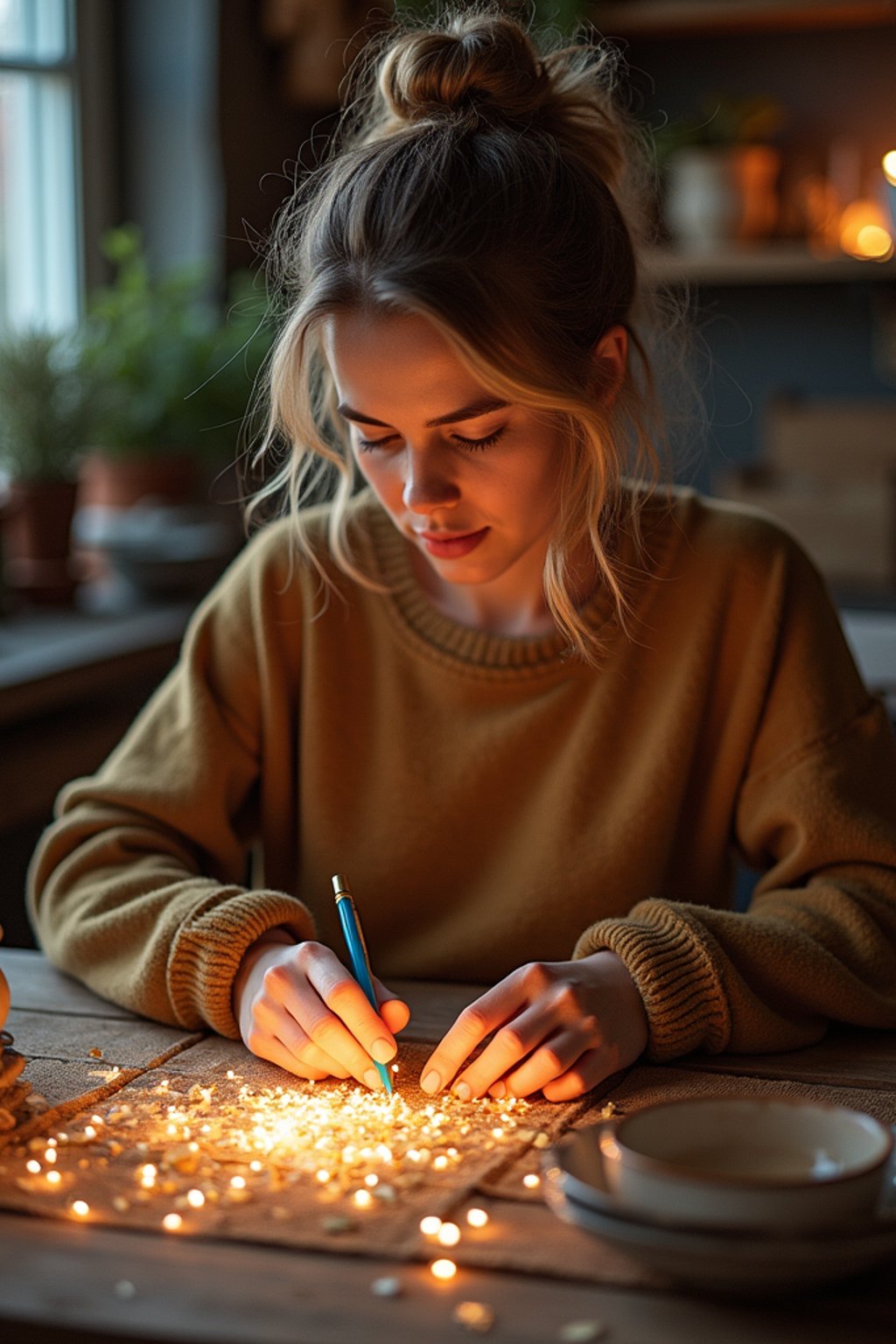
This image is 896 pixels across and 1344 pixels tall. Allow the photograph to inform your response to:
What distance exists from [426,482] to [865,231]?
243 cm

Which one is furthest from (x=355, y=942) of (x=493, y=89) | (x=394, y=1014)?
(x=493, y=89)

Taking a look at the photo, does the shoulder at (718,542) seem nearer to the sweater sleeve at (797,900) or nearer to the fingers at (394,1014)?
the sweater sleeve at (797,900)

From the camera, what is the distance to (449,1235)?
82 centimetres

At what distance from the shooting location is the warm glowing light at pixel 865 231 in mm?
3316

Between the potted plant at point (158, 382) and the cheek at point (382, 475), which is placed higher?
the cheek at point (382, 475)

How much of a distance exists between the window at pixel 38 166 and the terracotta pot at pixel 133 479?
29cm

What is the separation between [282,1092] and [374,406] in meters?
0.50

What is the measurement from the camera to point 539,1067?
1011 millimetres

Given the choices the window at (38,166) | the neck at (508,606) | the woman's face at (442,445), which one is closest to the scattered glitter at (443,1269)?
the woman's face at (442,445)

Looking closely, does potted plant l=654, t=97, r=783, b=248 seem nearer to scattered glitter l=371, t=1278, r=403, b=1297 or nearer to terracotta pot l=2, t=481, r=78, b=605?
terracotta pot l=2, t=481, r=78, b=605

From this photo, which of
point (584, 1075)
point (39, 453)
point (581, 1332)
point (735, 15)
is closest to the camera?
point (581, 1332)

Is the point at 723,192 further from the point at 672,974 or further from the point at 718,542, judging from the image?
the point at 672,974

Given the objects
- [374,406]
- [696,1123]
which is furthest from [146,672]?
[696,1123]

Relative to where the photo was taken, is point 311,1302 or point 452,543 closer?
point 311,1302
